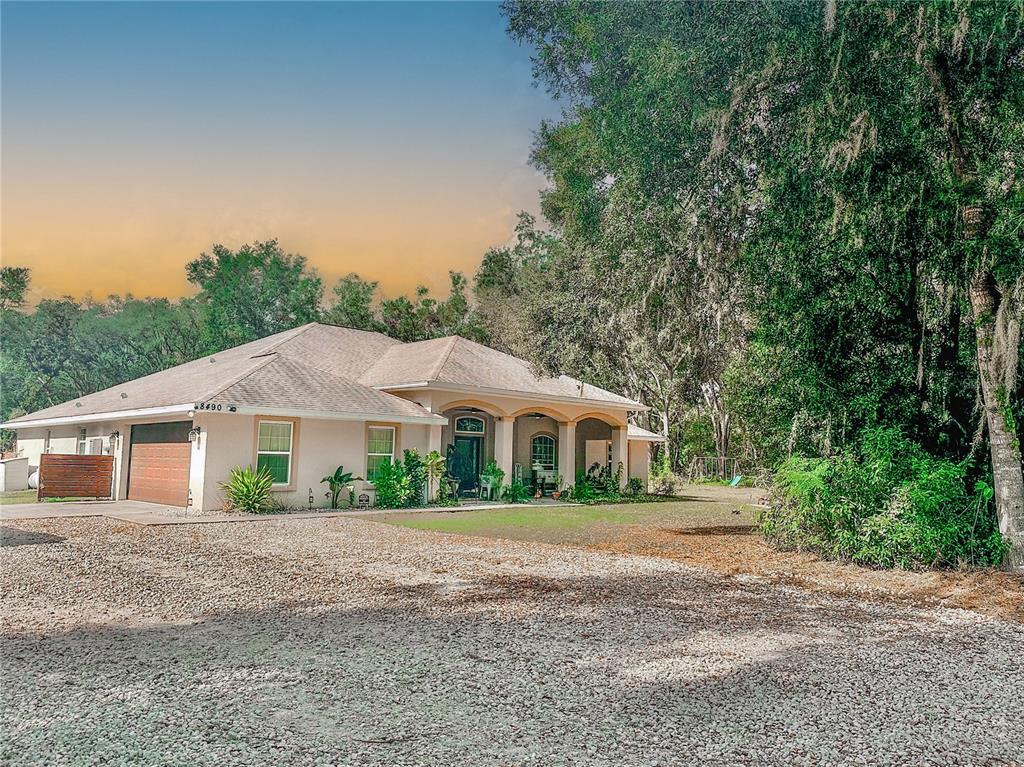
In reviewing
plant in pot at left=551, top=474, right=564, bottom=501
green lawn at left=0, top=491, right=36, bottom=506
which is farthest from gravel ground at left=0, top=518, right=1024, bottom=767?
plant in pot at left=551, top=474, right=564, bottom=501

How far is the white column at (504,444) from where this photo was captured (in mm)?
20625

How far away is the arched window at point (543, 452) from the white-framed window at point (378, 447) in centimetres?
574

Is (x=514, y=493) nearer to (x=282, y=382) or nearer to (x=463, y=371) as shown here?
(x=463, y=371)

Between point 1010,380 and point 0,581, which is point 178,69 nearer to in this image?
point 0,581

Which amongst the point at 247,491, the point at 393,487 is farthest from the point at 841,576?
the point at 247,491

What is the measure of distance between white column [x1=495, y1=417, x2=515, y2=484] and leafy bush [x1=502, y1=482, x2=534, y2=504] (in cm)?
21

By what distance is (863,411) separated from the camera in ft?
33.3

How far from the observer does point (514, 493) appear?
811 inches

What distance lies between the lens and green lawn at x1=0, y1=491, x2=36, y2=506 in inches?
→ 695

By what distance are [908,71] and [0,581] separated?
1212 centimetres

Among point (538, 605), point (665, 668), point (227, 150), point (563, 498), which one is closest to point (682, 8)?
point (538, 605)

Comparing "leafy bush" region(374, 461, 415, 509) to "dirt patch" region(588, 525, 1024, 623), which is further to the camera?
"leafy bush" region(374, 461, 415, 509)

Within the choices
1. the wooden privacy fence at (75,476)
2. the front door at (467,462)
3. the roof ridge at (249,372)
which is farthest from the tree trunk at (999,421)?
the wooden privacy fence at (75,476)

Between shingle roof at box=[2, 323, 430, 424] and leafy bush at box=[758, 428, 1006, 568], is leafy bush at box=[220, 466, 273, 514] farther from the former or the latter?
leafy bush at box=[758, 428, 1006, 568]
